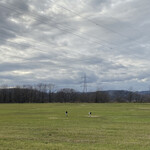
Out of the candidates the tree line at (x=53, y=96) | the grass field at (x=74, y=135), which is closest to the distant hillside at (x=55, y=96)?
the tree line at (x=53, y=96)

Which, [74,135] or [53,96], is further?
[53,96]

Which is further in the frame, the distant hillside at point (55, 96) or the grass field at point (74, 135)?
the distant hillside at point (55, 96)

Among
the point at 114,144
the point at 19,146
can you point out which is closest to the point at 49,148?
the point at 19,146

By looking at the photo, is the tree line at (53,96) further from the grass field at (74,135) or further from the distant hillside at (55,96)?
the grass field at (74,135)

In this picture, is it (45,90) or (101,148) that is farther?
(45,90)

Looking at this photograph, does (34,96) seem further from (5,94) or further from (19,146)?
(19,146)

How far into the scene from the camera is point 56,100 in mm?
182750

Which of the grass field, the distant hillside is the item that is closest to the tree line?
the distant hillside

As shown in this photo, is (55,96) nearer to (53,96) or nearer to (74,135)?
(53,96)

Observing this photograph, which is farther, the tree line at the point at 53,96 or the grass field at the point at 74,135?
the tree line at the point at 53,96

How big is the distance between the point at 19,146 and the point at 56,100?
172850mm

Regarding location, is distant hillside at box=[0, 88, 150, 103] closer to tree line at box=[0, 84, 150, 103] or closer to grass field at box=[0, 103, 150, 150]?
tree line at box=[0, 84, 150, 103]

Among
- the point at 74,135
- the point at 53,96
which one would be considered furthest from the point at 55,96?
the point at 74,135

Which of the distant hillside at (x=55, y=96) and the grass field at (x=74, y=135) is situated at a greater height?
the distant hillside at (x=55, y=96)
